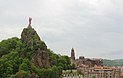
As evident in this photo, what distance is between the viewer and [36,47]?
11494 centimetres

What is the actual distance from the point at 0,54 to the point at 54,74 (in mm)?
30848

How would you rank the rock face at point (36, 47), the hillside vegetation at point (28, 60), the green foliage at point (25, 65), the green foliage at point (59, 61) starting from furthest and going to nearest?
the green foliage at point (59, 61) → the rock face at point (36, 47) → the green foliage at point (25, 65) → the hillside vegetation at point (28, 60)

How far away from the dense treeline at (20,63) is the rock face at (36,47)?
48.6 inches

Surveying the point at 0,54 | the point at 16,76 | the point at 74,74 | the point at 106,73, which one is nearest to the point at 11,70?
the point at 16,76

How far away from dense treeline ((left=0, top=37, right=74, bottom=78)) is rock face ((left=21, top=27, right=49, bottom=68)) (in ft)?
4.05

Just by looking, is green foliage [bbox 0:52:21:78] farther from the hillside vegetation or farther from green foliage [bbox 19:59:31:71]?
green foliage [bbox 19:59:31:71]

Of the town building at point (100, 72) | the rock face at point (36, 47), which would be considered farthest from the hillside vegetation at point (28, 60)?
the town building at point (100, 72)

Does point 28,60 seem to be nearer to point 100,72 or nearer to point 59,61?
point 59,61

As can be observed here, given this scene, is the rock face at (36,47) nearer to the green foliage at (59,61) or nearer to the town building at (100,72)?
the green foliage at (59,61)

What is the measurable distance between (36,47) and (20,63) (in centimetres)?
708

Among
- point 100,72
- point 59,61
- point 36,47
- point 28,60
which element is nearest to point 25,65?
point 28,60

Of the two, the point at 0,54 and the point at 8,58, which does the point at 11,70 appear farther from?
the point at 0,54

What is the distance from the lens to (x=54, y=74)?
107 m

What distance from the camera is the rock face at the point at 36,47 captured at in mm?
113938
